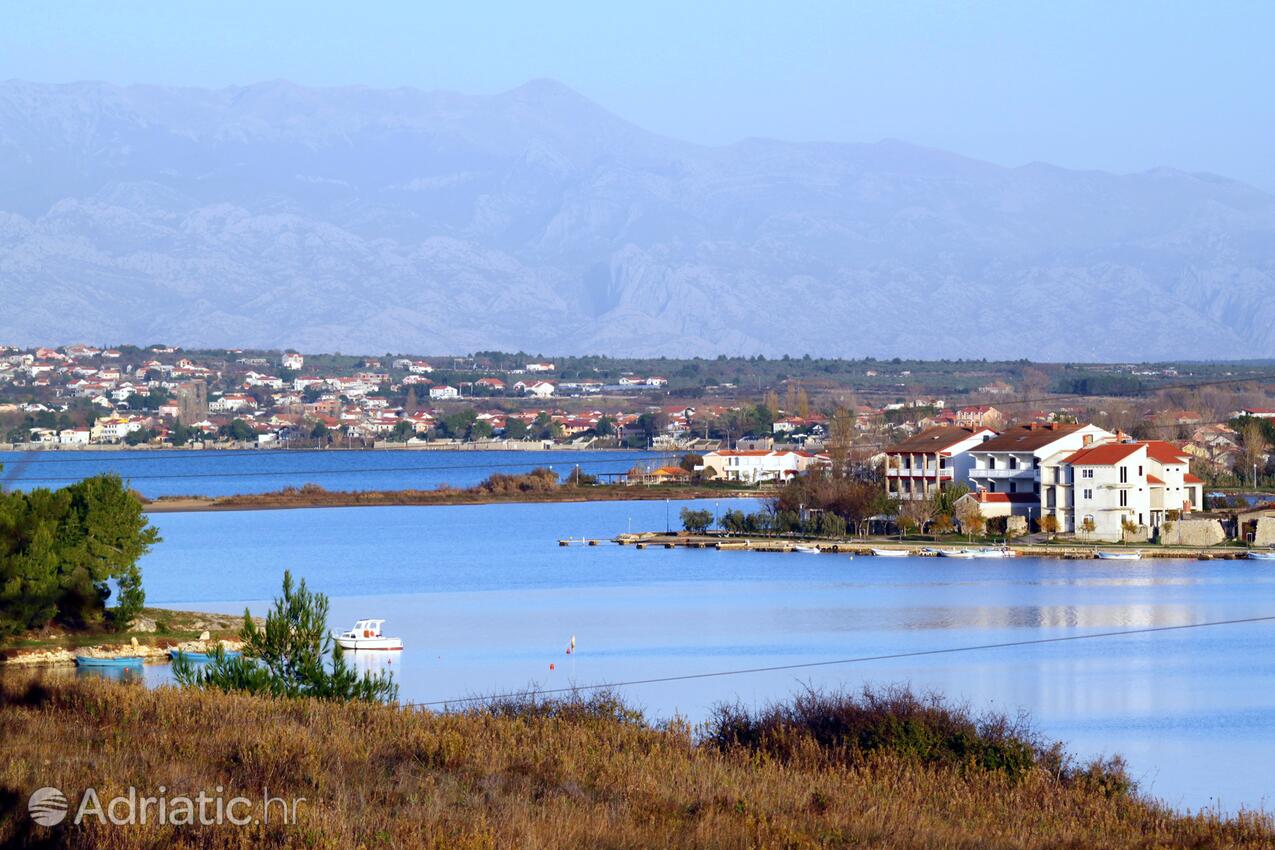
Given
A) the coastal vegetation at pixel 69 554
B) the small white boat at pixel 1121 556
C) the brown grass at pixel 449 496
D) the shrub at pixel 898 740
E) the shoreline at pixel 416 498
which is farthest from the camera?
the brown grass at pixel 449 496

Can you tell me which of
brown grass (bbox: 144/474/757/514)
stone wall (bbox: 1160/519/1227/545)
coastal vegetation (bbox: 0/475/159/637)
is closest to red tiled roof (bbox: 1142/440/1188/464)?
stone wall (bbox: 1160/519/1227/545)

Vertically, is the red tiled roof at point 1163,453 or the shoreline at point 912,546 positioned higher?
the red tiled roof at point 1163,453

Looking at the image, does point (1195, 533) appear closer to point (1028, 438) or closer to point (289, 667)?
point (1028, 438)

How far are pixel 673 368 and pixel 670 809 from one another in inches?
5980

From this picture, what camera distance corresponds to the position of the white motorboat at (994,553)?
3722 cm

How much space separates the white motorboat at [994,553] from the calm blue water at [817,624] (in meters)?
0.59

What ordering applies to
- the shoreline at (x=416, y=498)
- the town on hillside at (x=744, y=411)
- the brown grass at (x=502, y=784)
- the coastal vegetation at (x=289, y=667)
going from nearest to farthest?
the brown grass at (x=502, y=784)
the coastal vegetation at (x=289, y=667)
the town on hillside at (x=744, y=411)
the shoreline at (x=416, y=498)

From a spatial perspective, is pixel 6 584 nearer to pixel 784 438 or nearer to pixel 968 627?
pixel 968 627

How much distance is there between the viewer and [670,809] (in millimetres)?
7039

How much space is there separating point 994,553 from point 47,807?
107 feet

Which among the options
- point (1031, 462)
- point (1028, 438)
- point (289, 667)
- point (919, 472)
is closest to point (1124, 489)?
point (1031, 462)

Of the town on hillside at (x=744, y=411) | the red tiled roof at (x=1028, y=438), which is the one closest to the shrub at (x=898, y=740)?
the town on hillside at (x=744, y=411)

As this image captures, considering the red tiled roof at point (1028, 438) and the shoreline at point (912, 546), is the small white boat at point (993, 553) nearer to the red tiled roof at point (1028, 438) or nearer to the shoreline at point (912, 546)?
the shoreline at point (912, 546)

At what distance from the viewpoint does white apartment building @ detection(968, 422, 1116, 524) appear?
127 ft
